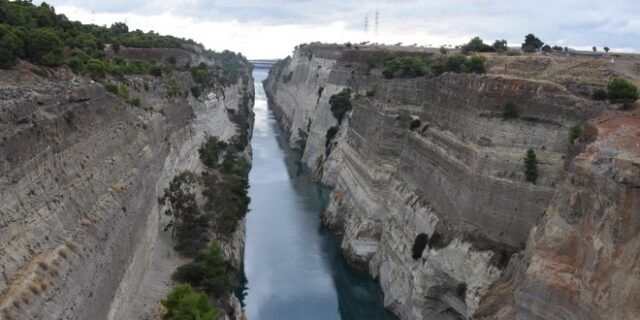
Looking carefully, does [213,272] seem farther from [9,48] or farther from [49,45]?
[49,45]

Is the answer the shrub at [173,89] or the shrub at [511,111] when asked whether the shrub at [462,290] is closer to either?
the shrub at [511,111]

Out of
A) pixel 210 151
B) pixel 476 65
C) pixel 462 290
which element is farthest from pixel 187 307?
pixel 210 151

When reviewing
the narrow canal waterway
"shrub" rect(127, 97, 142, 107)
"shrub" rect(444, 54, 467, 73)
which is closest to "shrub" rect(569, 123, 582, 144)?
the narrow canal waterway

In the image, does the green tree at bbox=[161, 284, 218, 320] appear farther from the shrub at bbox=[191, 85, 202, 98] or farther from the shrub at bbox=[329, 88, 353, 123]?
the shrub at bbox=[329, 88, 353, 123]

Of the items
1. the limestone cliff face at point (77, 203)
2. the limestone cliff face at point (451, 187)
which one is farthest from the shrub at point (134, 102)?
the limestone cliff face at point (451, 187)

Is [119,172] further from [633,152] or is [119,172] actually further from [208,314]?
[633,152]

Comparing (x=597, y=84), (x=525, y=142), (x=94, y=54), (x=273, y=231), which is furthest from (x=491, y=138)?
(x=94, y=54)

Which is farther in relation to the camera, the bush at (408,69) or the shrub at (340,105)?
the shrub at (340,105)
